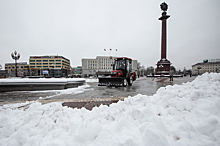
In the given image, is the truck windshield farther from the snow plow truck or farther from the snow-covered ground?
the snow-covered ground

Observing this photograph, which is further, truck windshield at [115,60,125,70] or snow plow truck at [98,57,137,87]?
truck windshield at [115,60,125,70]

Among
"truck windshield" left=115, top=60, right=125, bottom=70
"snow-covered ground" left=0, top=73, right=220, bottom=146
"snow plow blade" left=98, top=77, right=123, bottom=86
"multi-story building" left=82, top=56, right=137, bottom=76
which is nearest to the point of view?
"snow-covered ground" left=0, top=73, right=220, bottom=146

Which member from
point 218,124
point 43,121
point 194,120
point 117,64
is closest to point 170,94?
point 194,120

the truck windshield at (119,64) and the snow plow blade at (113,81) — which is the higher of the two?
the truck windshield at (119,64)

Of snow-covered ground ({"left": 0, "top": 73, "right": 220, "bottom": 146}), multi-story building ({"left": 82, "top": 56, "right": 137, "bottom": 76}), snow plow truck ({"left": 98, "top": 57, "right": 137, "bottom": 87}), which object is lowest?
snow-covered ground ({"left": 0, "top": 73, "right": 220, "bottom": 146})

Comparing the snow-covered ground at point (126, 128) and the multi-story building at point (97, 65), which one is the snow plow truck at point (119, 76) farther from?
the multi-story building at point (97, 65)

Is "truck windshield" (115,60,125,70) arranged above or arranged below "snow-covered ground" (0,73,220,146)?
above

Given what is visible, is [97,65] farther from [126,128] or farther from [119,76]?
[126,128]

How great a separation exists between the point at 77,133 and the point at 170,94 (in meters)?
2.91

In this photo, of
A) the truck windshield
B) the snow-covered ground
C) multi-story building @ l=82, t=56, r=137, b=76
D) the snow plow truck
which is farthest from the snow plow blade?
multi-story building @ l=82, t=56, r=137, b=76

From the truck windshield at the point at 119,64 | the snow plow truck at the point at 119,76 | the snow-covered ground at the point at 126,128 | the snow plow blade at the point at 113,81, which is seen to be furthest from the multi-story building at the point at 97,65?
the snow-covered ground at the point at 126,128

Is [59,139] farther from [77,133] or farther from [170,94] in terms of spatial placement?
[170,94]

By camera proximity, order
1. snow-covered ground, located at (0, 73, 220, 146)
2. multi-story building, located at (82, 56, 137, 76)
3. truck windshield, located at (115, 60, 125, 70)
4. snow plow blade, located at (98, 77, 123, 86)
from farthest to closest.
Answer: multi-story building, located at (82, 56, 137, 76)
truck windshield, located at (115, 60, 125, 70)
snow plow blade, located at (98, 77, 123, 86)
snow-covered ground, located at (0, 73, 220, 146)

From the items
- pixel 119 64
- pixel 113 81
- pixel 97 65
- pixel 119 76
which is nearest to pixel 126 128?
pixel 113 81
